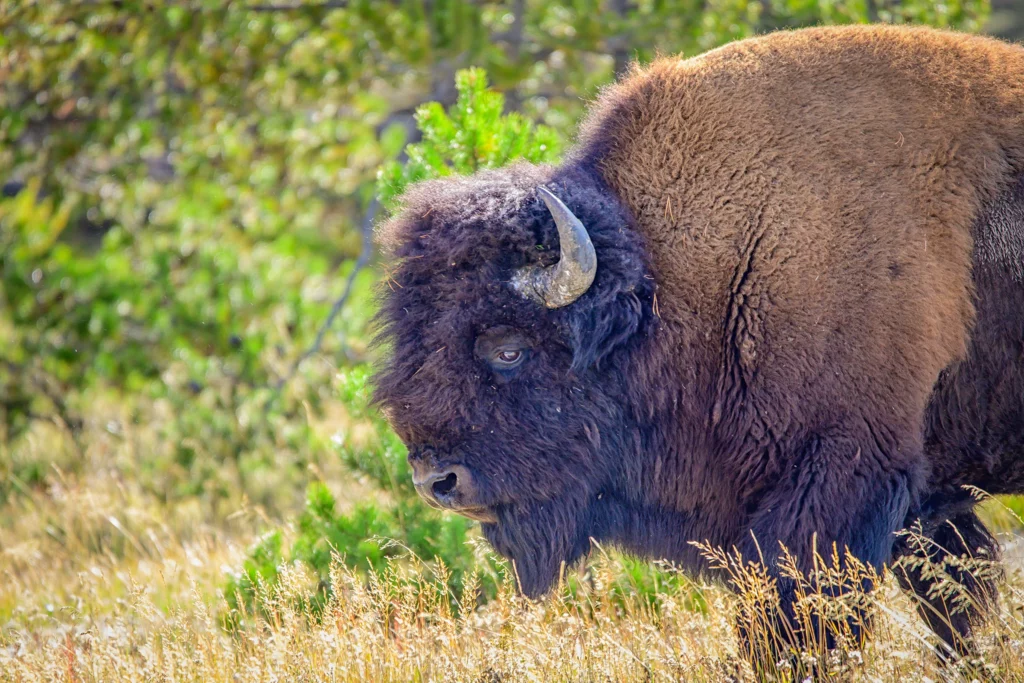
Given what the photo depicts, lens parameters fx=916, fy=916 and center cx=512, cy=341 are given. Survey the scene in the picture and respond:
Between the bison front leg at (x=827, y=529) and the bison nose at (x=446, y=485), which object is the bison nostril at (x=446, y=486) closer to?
the bison nose at (x=446, y=485)

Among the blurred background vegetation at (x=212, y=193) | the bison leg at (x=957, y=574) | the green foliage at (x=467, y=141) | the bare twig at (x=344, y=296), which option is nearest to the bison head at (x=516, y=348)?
the green foliage at (x=467, y=141)

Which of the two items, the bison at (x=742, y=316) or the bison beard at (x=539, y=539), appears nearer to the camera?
the bison at (x=742, y=316)

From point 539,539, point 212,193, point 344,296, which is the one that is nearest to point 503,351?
point 539,539

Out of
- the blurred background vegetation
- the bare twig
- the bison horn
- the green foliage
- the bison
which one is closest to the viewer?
the bison

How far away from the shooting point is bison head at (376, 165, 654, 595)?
3342mm

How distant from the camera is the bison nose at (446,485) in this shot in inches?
131

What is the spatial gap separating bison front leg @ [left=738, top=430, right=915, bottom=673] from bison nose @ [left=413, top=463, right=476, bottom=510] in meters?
1.06

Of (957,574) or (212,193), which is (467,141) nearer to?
(957,574)

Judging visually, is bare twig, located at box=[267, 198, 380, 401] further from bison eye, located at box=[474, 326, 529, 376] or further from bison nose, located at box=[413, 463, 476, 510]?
bison nose, located at box=[413, 463, 476, 510]

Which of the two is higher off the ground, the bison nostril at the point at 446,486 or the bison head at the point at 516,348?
the bison head at the point at 516,348

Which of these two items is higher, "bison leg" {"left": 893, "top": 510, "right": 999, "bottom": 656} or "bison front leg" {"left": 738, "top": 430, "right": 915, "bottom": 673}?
"bison front leg" {"left": 738, "top": 430, "right": 915, "bottom": 673}

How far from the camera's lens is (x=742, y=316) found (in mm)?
3252

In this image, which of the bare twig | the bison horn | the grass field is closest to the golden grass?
the grass field

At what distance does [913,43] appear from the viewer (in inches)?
135
